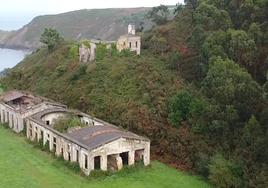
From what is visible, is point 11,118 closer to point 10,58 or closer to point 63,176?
point 63,176

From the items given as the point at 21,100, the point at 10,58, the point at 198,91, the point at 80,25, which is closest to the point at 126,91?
the point at 198,91

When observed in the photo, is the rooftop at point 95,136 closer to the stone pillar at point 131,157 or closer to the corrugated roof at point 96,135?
the corrugated roof at point 96,135

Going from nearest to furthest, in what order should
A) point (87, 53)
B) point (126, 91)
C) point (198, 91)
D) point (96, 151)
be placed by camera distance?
point (96, 151) → point (198, 91) → point (126, 91) → point (87, 53)

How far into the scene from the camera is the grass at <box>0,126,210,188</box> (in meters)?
29.0

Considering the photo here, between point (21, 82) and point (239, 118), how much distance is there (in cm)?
3030

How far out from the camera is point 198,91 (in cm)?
3806

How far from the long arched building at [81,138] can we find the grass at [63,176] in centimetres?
79

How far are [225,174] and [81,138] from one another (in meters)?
8.55

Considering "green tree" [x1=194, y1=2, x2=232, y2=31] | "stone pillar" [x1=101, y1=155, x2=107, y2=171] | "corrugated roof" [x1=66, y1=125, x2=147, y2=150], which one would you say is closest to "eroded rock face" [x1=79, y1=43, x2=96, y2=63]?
"green tree" [x1=194, y1=2, x2=232, y2=31]

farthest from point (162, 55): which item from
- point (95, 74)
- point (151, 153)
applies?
point (151, 153)

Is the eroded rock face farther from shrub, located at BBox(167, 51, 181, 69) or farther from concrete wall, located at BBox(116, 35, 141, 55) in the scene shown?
shrub, located at BBox(167, 51, 181, 69)

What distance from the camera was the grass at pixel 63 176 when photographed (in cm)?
2895

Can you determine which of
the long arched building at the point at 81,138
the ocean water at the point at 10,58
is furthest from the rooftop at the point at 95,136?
the ocean water at the point at 10,58

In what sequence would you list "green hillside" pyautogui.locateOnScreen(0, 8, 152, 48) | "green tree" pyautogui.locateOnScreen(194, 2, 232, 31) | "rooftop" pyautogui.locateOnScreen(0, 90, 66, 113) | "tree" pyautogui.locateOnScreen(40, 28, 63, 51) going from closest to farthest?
"green tree" pyautogui.locateOnScreen(194, 2, 232, 31) → "rooftop" pyautogui.locateOnScreen(0, 90, 66, 113) → "tree" pyautogui.locateOnScreen(40, 28, 63, 51) → "green hillside" pyautogui.locateOnScreen(0, 8, 152, 48)
